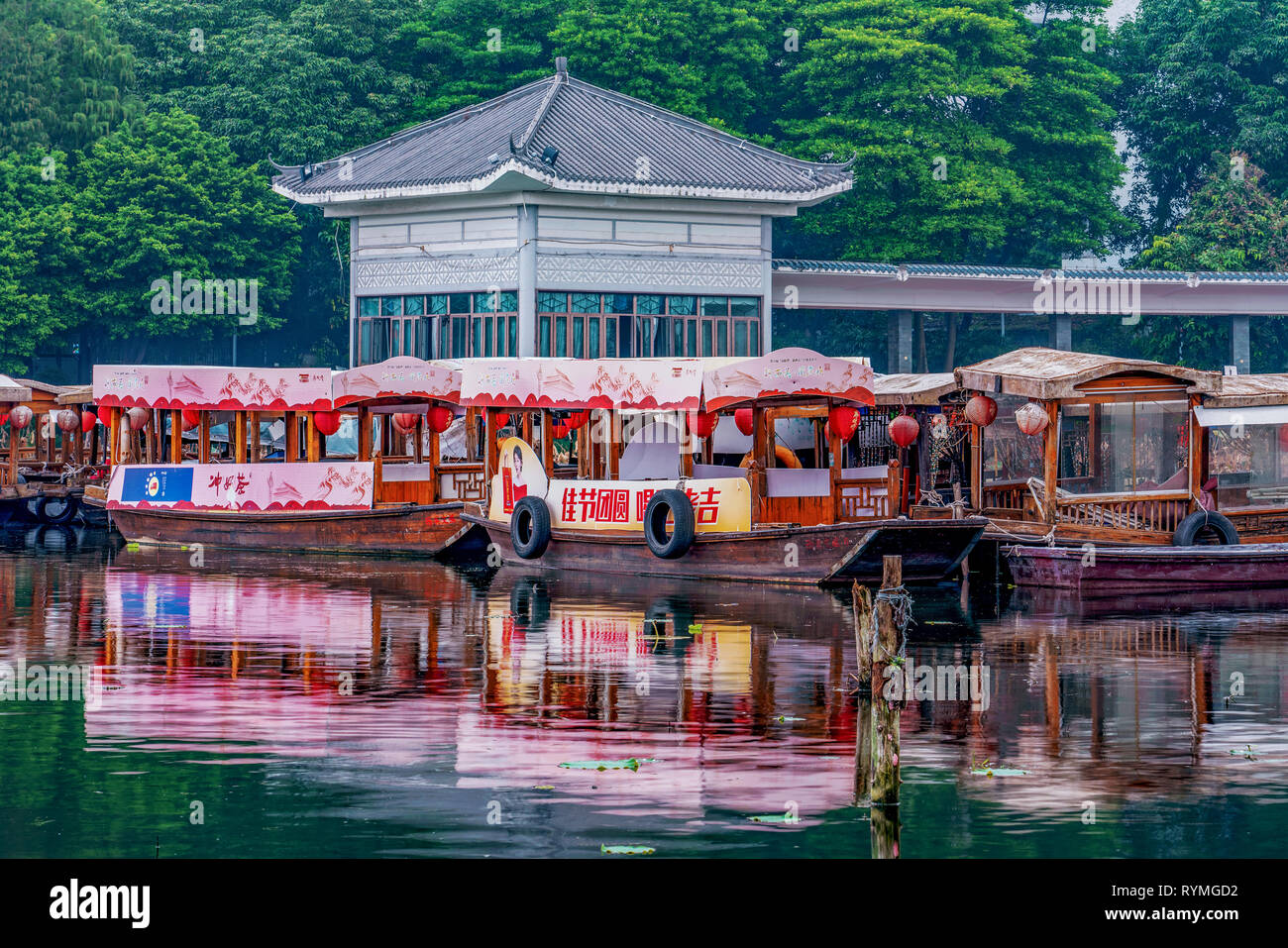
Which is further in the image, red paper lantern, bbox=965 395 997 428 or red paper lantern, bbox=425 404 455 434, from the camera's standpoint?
red paper lantern, bbox=425 404 455 434

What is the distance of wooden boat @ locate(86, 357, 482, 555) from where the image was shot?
2775cm

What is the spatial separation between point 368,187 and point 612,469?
45.7 ft

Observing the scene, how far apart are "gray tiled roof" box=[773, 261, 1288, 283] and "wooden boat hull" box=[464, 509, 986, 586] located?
1770 cm

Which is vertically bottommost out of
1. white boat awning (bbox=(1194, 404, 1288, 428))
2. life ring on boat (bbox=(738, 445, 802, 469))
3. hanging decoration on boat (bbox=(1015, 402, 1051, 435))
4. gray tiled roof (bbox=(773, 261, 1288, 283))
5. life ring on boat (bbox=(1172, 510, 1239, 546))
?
life ring on boat (bbox=(1172, 510, 1239, 546))

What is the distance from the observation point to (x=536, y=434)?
108 ft

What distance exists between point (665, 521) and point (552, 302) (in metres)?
14.0

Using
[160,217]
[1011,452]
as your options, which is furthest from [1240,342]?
[160,217]

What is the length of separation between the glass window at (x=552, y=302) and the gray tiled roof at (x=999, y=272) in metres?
5.80

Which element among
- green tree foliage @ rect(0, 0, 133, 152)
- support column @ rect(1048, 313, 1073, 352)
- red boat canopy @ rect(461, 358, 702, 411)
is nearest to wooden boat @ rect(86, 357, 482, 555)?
red boat canopy @ rect(461, 358, 702, 411)

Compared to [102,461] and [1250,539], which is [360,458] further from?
[1250,539]

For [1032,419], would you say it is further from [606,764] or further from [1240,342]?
[1240,342]

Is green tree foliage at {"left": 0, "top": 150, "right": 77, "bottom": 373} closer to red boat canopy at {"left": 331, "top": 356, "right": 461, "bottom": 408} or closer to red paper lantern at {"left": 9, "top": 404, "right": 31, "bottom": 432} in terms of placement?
red paper lantern at {"left": 9, "top": 404, "right": 31, "bottom": 432}

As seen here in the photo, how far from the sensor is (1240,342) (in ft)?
153

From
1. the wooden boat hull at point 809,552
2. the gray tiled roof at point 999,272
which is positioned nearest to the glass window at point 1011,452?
the wooden boat hull at point 809,552
